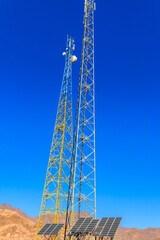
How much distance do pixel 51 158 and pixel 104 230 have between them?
1307 inches

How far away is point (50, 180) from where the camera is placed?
57.6 meters

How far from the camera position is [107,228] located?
2797 centimetres

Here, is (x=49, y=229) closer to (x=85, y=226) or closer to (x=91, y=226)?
(x=85, y=226)

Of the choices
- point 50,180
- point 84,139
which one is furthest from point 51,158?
point 84,139

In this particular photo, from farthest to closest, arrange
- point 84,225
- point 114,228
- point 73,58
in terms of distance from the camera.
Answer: point 73,58 < point 84,225 < point 114,228

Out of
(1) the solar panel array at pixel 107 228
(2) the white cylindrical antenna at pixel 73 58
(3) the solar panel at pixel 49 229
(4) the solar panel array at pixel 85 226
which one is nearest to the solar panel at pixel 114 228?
(1) the solar panel array at pixel 107 228

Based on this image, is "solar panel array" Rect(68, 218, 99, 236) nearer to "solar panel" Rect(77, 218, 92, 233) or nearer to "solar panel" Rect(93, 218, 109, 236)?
"solar panel" Rect(77, 218, 92, 233)

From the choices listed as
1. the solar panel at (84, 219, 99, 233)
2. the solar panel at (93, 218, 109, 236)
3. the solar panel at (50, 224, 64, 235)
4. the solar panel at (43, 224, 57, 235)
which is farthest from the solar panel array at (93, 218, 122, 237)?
the solar panel at (43, 224, 57, 235)

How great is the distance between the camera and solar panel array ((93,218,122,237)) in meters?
27.0

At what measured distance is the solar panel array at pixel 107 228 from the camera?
26984 millimetres

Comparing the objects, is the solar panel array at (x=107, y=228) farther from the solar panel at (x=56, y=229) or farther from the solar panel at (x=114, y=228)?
the solar panel at (x=56, y=229)

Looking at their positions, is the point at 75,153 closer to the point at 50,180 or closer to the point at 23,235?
the point at 50,180

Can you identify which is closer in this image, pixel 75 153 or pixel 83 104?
pixel 75 153

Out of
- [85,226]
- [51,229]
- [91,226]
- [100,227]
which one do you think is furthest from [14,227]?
[100,227]
